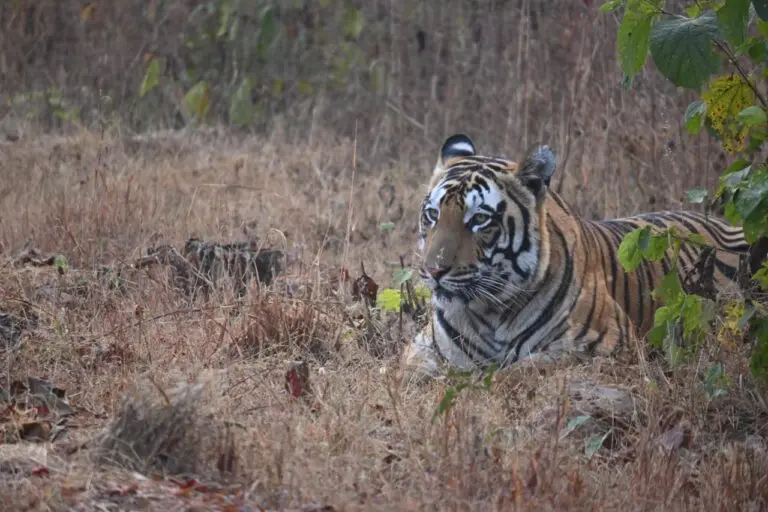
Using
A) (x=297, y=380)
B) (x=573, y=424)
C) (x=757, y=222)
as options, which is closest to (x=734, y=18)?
(x=757, y=222)

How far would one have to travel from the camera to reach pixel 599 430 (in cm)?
454

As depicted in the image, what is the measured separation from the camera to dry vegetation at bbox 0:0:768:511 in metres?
3.76

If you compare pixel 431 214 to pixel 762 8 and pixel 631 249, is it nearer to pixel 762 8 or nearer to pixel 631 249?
pixel 631 249

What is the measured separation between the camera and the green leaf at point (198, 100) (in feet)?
38.7

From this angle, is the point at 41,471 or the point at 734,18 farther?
the point at 734,18

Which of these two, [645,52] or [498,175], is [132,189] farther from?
[645,52]

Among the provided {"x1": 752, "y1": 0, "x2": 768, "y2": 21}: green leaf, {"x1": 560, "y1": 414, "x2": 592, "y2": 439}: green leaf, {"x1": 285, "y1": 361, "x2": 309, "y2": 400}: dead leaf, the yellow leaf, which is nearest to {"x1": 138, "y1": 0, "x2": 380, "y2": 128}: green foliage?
{"x1": 285, "y1": 361, "x2": 309, "y2": 400}: dead leaf

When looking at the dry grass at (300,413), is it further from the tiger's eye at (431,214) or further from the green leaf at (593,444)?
the tiger's eye at (431,214)

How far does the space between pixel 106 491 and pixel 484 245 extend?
7.56ft

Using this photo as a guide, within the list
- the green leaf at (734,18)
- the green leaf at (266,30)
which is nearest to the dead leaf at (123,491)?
the green leaf at (734,18)

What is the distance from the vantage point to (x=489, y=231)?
5.44 meters

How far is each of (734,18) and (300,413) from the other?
1.84 meters

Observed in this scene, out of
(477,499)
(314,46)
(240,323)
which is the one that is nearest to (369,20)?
(314,46)

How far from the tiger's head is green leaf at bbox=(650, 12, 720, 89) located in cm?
134
